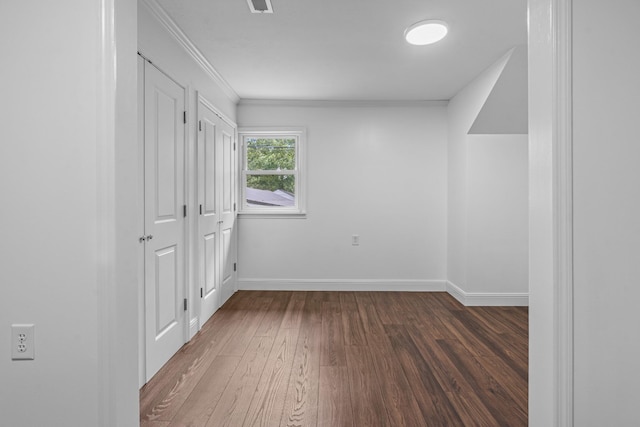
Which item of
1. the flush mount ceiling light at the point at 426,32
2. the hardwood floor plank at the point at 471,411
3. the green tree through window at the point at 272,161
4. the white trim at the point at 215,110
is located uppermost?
the flush mount ceiling light at the point at 426,32

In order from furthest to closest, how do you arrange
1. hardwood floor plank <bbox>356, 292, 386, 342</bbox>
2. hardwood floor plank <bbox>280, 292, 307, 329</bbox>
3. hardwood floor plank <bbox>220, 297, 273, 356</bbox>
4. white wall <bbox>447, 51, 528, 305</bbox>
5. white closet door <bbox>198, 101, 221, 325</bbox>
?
white wall <bbox>447, 51, 528, 305</bbox>
hardwood floor plank <bbox>280, 292, 307, 329</bbox>
white closet door <bbox>198, 101, 221, 325</bbox>
hardwood floor plank <bbox>356, 292, 386, 342</bbox>
hardwood floor plank <bbox>220, 297, 273, 356</bbox>

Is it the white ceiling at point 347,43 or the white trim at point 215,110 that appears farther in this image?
the white trim at point 215,110

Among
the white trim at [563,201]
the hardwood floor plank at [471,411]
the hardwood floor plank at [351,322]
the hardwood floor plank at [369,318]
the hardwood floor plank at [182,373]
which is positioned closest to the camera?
the white trim at [563,201]

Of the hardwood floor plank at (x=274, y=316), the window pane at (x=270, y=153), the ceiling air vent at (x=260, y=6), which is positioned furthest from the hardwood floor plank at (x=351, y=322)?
the ceiling air vent at (x=260, y=6)

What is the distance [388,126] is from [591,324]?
3.87 meters

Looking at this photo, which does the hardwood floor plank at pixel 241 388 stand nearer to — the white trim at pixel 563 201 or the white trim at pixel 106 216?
the white trim at pixel 106 216

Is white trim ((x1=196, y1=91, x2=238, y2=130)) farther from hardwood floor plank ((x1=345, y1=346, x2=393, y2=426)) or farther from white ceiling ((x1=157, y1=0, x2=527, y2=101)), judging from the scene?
hardwood floor plank ((x1=345, y1=346, x2=393, y2=426))

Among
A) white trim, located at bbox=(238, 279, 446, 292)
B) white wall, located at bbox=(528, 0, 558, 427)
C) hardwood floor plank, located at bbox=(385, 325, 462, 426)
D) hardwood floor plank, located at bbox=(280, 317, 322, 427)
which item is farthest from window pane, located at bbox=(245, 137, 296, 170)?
white wall, located at bbox=(528, 0, 558, 427)

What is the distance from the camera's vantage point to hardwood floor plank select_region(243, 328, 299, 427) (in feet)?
6.23

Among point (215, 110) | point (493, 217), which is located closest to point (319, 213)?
point (215, 110)

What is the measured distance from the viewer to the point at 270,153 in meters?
4.72

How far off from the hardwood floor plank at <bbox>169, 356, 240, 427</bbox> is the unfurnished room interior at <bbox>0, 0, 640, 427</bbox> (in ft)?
0.06

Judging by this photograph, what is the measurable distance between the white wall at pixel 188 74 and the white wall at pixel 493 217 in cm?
278

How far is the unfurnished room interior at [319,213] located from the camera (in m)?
1.02
